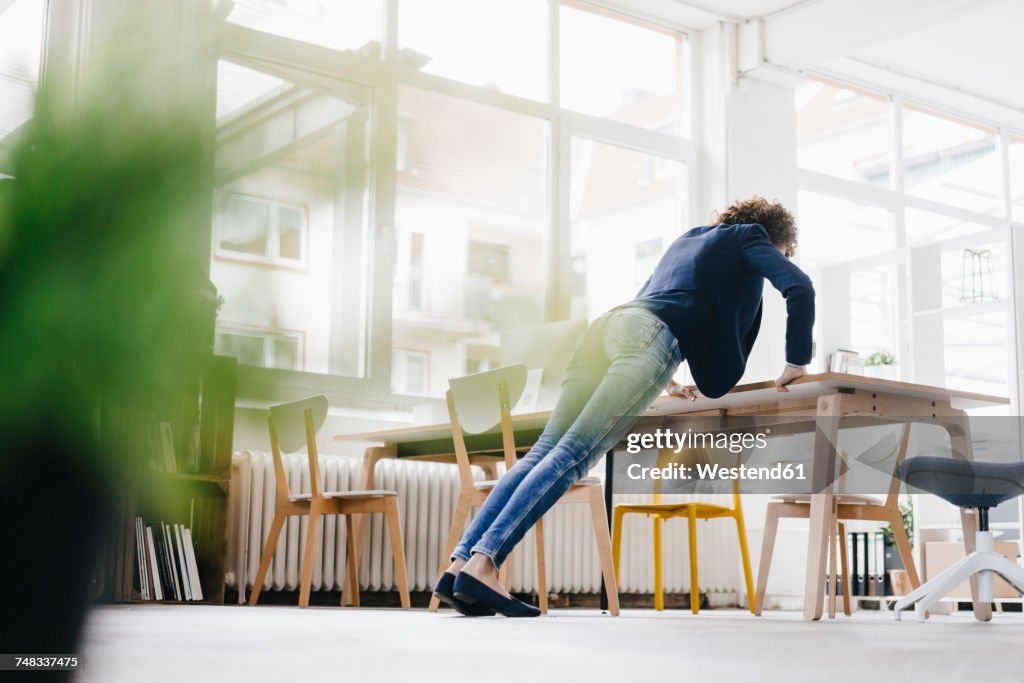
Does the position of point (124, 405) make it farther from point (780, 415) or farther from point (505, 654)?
point (780, 415)

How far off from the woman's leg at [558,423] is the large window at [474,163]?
1991 mm

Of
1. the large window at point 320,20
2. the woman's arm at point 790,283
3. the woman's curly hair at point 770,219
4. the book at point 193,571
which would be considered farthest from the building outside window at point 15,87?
the large window at point 320,20

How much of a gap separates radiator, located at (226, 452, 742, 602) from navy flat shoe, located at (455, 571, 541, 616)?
209 cm

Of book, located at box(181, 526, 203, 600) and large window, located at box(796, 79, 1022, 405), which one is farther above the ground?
large window, located at box(796, 79, 1022, 405)

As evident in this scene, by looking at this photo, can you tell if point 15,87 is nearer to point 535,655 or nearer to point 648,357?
point 535,655

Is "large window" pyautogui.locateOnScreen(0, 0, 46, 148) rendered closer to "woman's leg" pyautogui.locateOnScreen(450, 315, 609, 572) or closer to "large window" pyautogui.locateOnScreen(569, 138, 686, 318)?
"woman's leg" pyautogui.locateOnScreen(450, 315, 609, 572)

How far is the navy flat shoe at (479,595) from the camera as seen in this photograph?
2.49 m

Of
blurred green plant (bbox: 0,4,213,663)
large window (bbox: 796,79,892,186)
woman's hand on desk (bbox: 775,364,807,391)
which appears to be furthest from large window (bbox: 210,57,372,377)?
large window (bbox: 796,79,892,186)

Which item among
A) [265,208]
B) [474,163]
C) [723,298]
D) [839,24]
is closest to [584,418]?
[723,298]

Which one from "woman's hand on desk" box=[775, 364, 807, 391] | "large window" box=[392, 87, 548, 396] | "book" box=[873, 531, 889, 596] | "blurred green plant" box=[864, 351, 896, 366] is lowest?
"book" box=[873, 531, 889, 596]

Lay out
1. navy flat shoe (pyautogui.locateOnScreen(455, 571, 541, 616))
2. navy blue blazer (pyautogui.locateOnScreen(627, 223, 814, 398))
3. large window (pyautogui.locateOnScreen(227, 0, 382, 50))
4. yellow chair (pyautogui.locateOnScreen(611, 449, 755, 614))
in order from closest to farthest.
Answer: navy flat shoe (pyautogui.locateOnScreen(455, 571, 541, 616)) → navy blue blazer (pyautogui.locateOnScreen(627, 223, 814, 398)) → yellow chair (pyautogui.locateOnScreen(611, 449, 755, 614)) → large window (pyautogui.locateOnScreen(227, 0, 382, 50))

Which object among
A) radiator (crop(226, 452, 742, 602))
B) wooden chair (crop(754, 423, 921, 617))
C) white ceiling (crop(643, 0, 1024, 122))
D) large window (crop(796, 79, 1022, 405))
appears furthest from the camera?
large window (crop(796, 79, 1022, 405))

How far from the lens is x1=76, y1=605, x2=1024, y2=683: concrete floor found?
1.16 metres

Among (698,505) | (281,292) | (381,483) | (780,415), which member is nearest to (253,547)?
(381,483)
